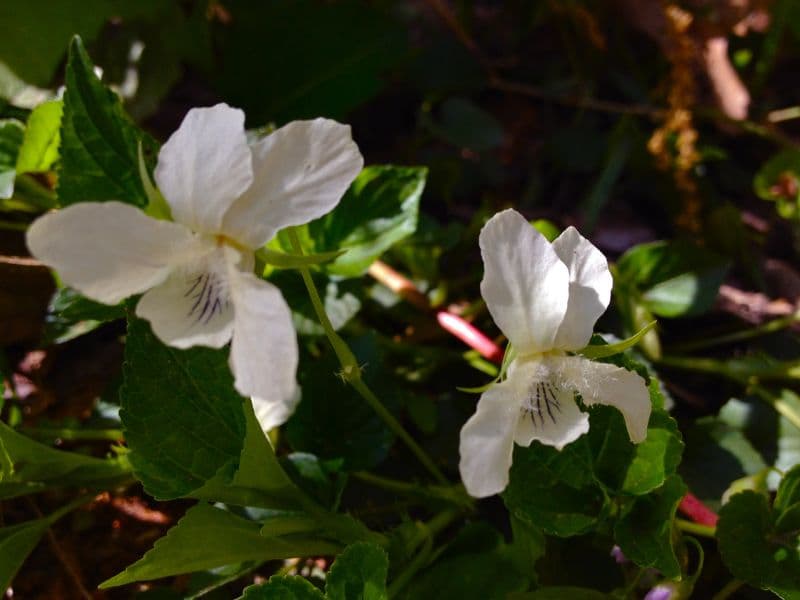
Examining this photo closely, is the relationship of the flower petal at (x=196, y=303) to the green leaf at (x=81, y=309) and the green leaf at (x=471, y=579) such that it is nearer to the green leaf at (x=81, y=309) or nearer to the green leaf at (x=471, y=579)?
the green leaf at (x=81, y=309)

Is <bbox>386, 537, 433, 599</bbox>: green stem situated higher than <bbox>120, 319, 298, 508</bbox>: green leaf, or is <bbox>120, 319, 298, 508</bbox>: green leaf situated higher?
<bbox>120, 319, 298, 508</bbox>: green leaf

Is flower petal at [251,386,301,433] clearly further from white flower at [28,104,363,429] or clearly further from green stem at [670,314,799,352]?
green stem at [670,314,799,352]

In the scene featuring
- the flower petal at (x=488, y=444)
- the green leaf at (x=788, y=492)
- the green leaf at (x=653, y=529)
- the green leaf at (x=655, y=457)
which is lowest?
the green leaf at (x=788, y=492)

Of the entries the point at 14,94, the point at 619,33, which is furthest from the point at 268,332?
the point at 619,33

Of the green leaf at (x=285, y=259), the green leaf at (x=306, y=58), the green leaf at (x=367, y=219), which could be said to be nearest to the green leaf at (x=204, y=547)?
the green leaf at (x=285, y=259)

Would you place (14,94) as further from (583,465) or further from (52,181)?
(583,465)

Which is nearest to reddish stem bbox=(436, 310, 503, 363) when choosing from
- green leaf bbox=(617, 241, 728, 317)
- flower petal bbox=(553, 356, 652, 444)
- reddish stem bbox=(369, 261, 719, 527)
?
reddish stem bbox=(369, 261, 719, 527)
